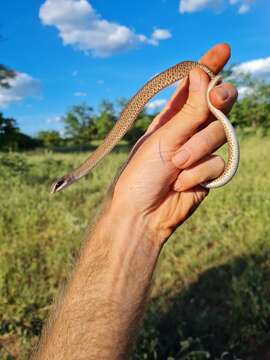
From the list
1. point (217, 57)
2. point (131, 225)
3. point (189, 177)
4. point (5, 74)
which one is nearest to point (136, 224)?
point (131, 225)

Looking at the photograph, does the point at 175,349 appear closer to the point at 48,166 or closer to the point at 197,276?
the point at 197,276

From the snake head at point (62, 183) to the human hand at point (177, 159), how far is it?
95 cm

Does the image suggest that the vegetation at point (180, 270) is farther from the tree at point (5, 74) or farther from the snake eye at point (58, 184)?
the tree at point (5, 74)

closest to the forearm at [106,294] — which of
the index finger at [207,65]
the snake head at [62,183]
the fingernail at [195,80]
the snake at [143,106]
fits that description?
the snake at [143,106]

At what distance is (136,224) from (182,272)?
3.83 metres

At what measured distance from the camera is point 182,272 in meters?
5.97

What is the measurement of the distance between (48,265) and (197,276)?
204cm

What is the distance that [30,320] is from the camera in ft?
16.8

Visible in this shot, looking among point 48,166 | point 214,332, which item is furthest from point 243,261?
point 48,166

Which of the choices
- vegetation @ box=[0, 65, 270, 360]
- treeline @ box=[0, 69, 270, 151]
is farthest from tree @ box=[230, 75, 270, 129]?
vegetation @ box=[0, 65, 270, 360]

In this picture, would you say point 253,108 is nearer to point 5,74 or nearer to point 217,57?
point 5,74

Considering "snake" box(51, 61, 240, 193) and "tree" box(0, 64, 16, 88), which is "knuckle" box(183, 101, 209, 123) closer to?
"snake" box(51, 61, 240, 193)

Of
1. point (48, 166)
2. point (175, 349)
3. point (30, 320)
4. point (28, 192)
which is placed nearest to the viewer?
point (175, 349)

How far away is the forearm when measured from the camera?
2064 millimetres
